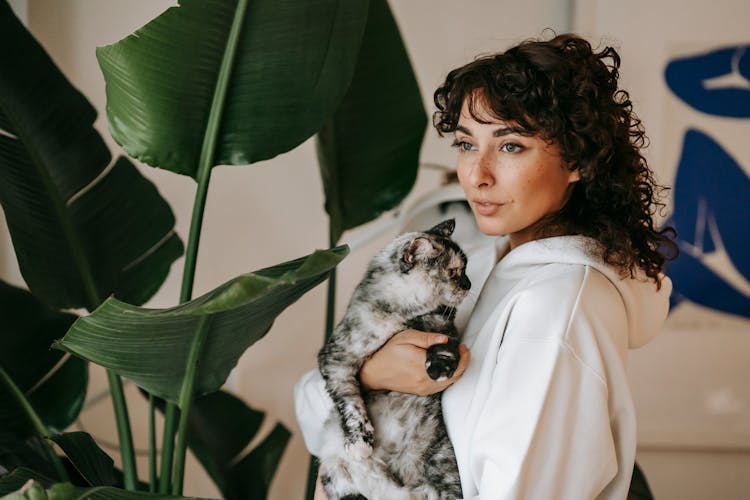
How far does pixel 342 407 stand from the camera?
36.9 inches

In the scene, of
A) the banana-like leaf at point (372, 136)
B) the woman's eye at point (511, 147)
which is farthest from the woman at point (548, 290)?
the banana-like leaf at point (372, 136)

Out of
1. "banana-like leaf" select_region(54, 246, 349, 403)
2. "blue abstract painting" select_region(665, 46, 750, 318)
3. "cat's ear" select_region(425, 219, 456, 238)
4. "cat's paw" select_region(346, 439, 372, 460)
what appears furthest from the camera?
"blue abstract painting" select_region(665, 46, 750, 318)

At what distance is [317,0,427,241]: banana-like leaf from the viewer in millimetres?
1338

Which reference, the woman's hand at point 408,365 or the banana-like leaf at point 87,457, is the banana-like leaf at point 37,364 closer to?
the banana-like leaf at point 87,457

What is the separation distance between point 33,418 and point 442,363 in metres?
0.80

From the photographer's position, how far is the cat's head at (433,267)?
961 mm

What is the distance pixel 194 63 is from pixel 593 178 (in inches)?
24.0

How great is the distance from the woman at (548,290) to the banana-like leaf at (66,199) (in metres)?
0.54

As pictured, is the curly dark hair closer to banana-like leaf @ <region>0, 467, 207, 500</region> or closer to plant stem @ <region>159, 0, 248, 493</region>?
plant stem @ <region>159, 0, 248, 493</region>

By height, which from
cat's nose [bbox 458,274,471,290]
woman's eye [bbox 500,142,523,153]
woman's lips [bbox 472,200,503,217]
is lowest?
cat's nose [bbox 458,274,471,290]

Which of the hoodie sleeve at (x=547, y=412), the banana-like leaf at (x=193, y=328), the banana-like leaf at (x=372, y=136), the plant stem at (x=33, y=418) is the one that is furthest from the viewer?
the banana-like leaf at (x=372, y=136)

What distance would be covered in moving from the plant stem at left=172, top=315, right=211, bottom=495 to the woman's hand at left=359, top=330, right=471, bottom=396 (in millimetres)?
253

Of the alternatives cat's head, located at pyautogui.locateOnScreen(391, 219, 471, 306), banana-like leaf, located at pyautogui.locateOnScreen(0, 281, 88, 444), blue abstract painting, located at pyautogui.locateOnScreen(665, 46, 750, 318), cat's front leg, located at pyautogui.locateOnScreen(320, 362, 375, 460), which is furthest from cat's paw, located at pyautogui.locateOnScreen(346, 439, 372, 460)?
blue abstract painting, located at pyautogui.locateOnScreen(665, 46, 750, 318)

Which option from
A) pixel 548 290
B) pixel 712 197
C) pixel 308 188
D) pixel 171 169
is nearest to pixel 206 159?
pixel 171 169
